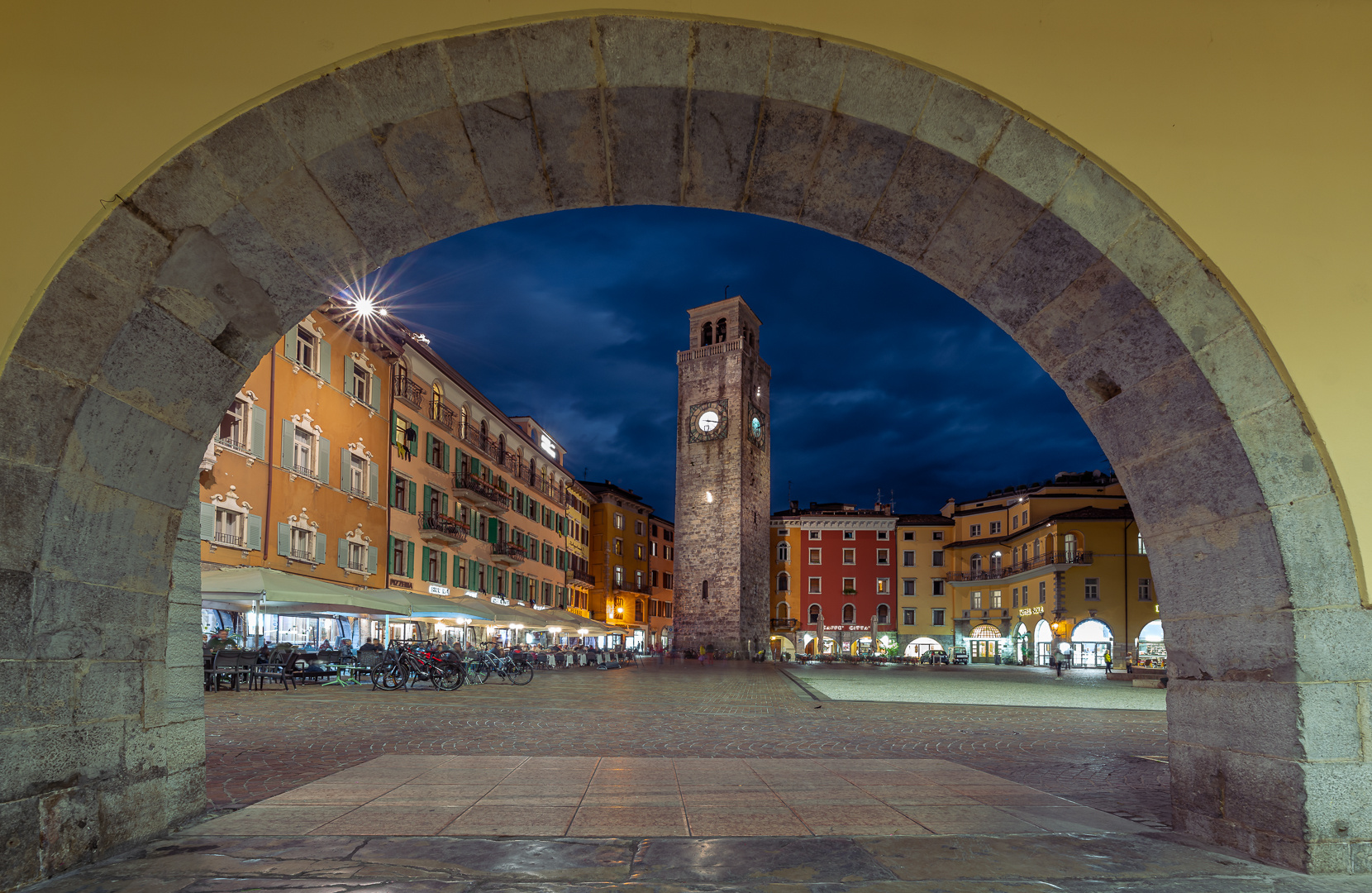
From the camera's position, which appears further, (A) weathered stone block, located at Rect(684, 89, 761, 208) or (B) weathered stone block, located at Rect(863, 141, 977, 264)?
(B) weathered stone block, located at Rect(863, 141, 977, 264)

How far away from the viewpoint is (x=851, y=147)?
14.4ft

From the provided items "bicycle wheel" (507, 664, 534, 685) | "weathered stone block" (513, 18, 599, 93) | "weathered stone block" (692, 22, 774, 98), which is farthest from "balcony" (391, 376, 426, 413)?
"weathered stone block" (692, 22, 774, 98)

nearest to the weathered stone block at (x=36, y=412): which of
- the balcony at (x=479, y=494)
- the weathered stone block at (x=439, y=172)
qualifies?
the weathered stone block at (x=439, y=172)

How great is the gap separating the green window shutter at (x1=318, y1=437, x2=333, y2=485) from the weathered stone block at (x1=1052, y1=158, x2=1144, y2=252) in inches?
898

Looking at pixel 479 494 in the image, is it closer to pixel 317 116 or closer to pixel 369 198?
pixel 369 198

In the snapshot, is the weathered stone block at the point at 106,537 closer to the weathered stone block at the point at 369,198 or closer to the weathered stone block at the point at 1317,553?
the weathered stone block at the point at 369,198

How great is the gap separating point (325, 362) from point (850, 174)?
22222mm

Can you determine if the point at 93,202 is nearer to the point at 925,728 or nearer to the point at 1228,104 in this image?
the point at 1228,104

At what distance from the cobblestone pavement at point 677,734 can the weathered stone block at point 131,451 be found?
6.60 ft

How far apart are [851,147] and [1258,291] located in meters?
1.97

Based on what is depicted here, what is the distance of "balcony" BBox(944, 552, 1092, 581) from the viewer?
45938 millimetres

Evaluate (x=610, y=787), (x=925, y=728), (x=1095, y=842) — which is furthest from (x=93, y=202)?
(x=925, y=728)

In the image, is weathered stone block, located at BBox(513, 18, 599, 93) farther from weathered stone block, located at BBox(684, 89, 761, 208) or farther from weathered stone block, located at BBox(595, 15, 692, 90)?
weathered stone block, located at BBox(684, 89, 761, 208)

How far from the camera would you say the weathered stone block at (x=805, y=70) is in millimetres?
4039
